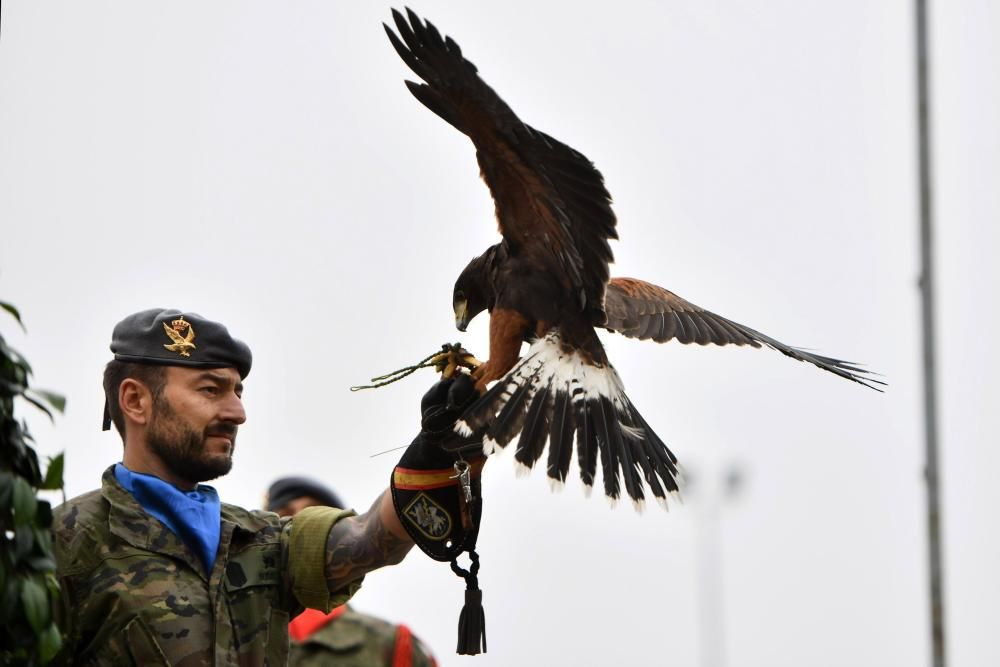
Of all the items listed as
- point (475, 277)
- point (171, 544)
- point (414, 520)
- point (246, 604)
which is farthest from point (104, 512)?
point (475, 277)

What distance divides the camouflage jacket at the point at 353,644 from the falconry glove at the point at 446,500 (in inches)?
50.1

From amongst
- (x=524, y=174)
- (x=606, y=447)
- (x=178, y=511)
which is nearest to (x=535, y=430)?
(x=606, y=447)

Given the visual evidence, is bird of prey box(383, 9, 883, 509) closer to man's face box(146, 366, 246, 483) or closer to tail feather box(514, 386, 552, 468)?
tail feather box(514, 386, 552, 468)

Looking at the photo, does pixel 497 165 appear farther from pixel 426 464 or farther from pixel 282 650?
pixel 282 650

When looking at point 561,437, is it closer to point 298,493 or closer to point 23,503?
point 23,503

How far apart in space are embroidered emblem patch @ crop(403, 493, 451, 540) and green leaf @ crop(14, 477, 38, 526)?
1083 mm

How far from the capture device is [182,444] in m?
3.16

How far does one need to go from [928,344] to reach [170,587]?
253 centimetres

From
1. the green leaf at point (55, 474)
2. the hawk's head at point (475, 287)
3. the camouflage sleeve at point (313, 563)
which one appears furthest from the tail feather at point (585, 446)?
the green leaf at point (55, 474)

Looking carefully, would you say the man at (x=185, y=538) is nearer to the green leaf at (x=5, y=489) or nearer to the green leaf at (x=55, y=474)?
the green leaf at (x=55, y=474)

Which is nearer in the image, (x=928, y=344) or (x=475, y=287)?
(x=475, y=287)

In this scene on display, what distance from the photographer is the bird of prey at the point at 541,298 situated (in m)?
3.00

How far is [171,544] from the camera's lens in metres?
3.08

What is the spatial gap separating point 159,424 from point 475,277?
33.0 inches
